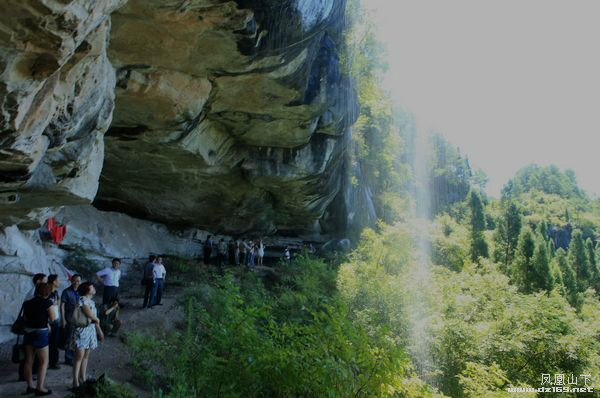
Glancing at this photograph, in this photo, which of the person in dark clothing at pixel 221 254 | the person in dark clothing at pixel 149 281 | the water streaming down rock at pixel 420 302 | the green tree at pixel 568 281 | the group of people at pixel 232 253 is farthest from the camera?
the green tree at pixel 568 281

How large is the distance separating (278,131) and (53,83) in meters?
8.51

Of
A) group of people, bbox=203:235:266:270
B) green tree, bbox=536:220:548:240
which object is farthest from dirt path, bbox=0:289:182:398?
green tree, bbox=536:220:548:240

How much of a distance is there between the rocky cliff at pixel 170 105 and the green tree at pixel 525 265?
48.2 feet

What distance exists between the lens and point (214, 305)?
9758 mm

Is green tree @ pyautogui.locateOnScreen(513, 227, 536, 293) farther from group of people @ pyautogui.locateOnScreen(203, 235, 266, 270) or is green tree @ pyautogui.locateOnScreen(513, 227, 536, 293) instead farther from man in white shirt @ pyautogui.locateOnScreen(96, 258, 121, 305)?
man in white shirt @ pyautogui.locateOnScreen(96, 258, 121, 305)

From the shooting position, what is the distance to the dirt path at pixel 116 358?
610 cm

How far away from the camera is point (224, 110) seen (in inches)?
441

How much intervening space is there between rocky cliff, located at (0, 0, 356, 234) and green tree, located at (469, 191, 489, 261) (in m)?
19.2

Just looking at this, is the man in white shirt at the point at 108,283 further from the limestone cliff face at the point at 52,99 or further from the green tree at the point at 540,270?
the green tree at the point at 540,270

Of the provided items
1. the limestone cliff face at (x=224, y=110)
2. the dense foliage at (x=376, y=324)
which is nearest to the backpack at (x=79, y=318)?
the dense foliage at (x=376, y=324)

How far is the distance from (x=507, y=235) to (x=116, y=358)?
31.2 meters

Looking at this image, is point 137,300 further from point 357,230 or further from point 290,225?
point 357,230

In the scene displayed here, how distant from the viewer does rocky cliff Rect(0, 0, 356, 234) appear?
4.29 m

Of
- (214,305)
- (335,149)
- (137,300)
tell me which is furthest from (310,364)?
(335,149)
